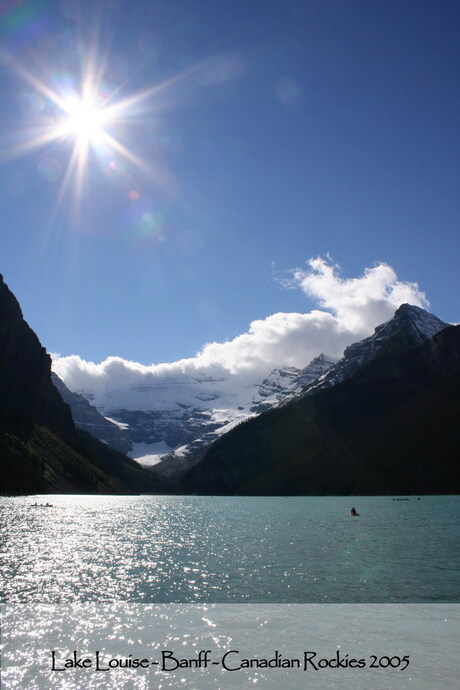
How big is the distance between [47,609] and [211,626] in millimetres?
11234

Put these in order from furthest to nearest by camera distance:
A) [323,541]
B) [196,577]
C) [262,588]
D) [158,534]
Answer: [158,534] → [323,541] → [196,577] → [262,588]

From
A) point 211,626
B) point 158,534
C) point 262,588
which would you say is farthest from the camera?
point 158,534

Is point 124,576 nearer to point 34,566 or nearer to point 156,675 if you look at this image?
point 34,566

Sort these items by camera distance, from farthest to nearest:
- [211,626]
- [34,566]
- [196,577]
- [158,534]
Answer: [158,534] → [34,566] → [196,577] → [211,626]

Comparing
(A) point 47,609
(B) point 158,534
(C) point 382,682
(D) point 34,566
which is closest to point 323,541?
(B) point 158,534

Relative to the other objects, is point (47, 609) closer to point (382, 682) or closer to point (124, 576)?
point (124, 576)

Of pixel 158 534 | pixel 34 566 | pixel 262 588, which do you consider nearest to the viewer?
pixel 262 588

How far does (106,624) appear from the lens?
97.4 feet

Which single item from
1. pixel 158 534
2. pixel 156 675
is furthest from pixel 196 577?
pixel 158 534

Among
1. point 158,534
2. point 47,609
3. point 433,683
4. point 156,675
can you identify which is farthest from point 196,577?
point 158,534

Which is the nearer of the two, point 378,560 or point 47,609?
point 47,609

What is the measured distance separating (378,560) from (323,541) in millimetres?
19280

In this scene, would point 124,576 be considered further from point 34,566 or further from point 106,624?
Result: point 106,624

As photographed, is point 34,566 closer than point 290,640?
No
